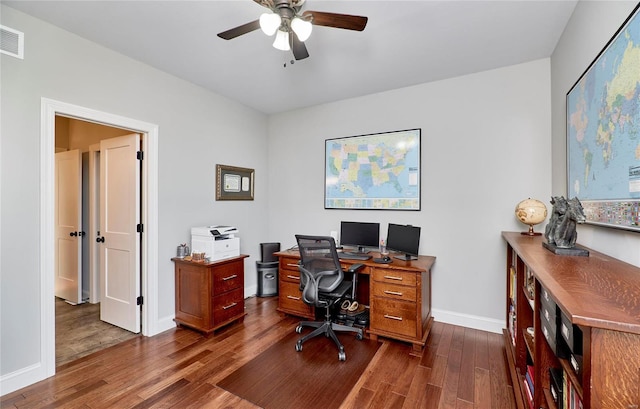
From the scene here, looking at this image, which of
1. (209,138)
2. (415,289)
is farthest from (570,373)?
(209,138)

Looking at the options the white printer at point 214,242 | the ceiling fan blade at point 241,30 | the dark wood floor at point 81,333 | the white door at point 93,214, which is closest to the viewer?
the ceiling fan blade at point 241,30

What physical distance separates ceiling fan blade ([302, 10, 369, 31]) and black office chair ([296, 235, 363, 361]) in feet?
5.25

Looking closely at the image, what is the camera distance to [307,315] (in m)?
3.13

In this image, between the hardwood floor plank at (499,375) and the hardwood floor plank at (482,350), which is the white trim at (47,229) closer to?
the hardwood floor plank at (499,375)

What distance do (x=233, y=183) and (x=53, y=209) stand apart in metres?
1.88

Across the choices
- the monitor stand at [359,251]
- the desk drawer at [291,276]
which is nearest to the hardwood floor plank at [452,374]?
the monitor stand at [359,251]

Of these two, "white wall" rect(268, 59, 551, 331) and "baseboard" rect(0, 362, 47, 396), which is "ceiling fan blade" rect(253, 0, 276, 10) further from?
"baseboard" rect(0, 362, 47, 396)

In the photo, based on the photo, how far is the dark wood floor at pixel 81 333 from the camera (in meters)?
2.48

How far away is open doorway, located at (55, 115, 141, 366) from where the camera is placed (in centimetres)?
317

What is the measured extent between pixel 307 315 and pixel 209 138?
8.06 ft

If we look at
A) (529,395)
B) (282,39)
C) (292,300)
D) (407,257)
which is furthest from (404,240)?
(282,39)

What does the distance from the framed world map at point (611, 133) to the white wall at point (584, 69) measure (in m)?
0.08

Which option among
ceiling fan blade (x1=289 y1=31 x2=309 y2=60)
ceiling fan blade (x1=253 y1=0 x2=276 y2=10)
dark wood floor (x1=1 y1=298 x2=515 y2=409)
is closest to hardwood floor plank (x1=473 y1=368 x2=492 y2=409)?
dark wood floor (x1=1 y1=298 x2=515 y2=409)

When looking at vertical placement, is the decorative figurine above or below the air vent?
below
